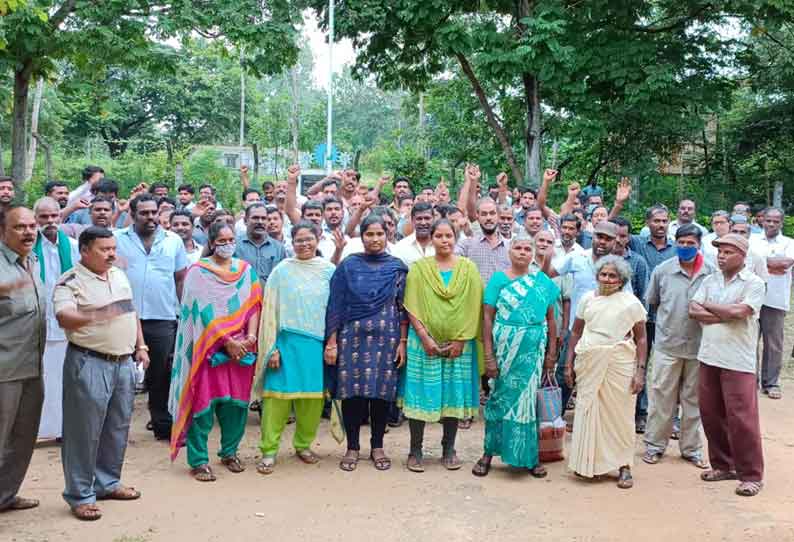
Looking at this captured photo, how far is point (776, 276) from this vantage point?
8.32 meters

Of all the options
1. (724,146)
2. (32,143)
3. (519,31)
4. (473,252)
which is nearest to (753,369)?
(473,252)

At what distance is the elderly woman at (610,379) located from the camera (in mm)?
5535

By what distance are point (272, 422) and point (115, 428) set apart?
1189 mm

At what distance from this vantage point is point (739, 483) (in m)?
5.54

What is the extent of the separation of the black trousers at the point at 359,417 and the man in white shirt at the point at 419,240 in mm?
1388

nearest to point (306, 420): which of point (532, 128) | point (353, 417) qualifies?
point (353, 417)

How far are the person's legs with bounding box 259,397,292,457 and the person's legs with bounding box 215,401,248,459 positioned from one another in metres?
0.16

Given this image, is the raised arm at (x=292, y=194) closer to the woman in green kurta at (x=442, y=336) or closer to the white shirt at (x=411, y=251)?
the white shirt at (x=411, y=251)

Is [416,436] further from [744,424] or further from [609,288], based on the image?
[744,424]

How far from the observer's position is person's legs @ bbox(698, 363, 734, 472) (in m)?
5.63

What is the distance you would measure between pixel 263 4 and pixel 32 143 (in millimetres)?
14084

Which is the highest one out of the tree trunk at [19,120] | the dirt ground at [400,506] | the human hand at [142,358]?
the tree trunk at [19,120]

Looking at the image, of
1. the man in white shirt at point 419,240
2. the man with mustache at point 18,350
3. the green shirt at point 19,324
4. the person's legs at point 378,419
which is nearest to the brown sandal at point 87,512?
the man with mustache at point 18,350

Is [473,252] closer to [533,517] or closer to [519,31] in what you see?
[533,517]
